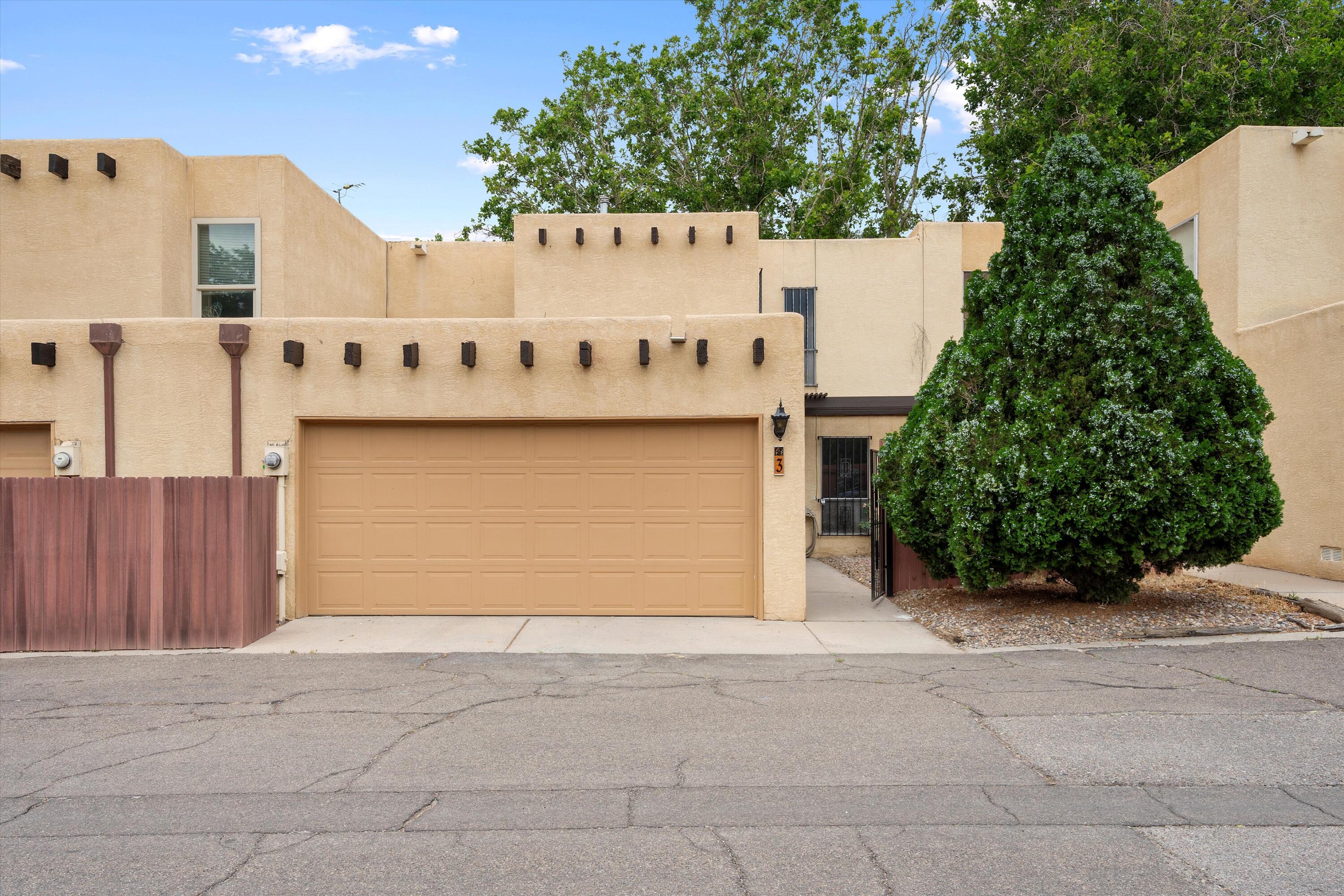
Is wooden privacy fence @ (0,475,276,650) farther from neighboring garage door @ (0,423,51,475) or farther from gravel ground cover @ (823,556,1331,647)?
gravel ground cover @ (823,556,1331,647)

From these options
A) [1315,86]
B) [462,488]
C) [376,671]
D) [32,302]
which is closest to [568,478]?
[462,488]

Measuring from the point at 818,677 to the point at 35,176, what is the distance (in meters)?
12.2

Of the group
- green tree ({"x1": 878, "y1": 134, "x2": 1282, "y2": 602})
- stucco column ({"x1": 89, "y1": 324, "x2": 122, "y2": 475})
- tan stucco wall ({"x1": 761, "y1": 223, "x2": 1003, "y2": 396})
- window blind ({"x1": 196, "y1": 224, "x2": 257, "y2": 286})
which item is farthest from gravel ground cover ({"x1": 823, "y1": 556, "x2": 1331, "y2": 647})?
window blind ({"x1": 196, "y1": 224, "x2": 257, "y2": 286})

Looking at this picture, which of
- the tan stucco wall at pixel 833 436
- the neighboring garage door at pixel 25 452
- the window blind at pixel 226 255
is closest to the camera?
the neighboring garage door at pixel 25 452

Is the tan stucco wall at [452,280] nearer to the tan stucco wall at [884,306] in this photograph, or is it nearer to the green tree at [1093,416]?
the tan stucco wall at [884,306]

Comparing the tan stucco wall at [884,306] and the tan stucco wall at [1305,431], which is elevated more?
the tan stucco wall at [884,306]

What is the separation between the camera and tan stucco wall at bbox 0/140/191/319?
1203 centimetres

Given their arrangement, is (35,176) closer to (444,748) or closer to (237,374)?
(237,374)

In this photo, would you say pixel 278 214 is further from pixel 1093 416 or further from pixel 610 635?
pixel 1093 416

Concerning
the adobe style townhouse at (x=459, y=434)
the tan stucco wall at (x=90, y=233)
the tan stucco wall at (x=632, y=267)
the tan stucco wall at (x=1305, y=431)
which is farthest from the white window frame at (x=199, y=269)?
the tan stucco wall at (x=1305, y=431)

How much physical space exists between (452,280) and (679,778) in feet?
42.5

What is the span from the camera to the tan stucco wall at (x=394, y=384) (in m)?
10.2

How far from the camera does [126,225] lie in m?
12.1

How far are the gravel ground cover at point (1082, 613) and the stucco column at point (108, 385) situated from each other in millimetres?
9346
